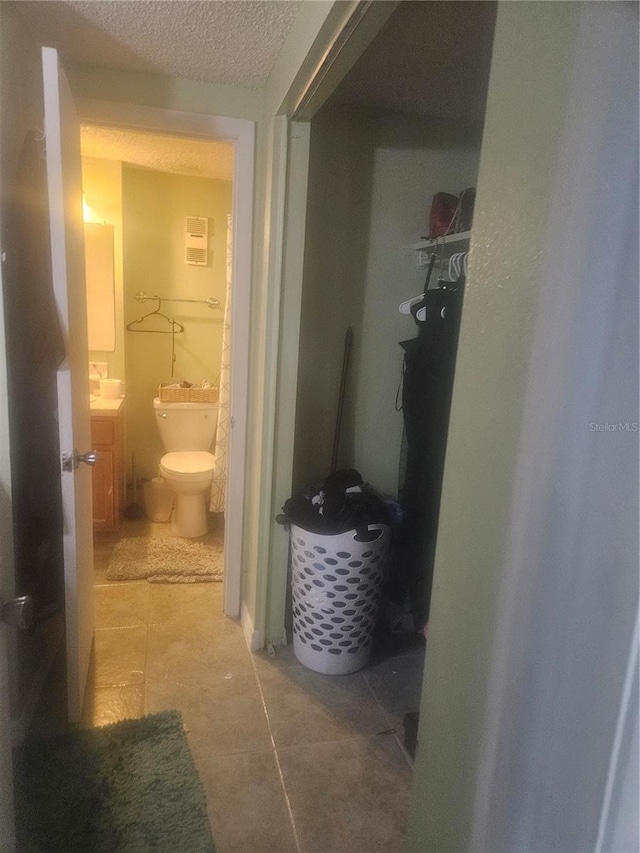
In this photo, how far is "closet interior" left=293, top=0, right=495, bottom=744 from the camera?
2137mm

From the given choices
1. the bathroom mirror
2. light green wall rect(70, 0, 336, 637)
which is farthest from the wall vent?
light green wall rect(70, 0, 336, 637)

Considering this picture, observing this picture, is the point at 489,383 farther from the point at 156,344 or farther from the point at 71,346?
the point at 156,344

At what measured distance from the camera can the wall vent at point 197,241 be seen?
361cm

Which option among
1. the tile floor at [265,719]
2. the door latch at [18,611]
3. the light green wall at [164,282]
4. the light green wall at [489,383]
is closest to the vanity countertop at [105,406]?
the light green wall at [164,282]

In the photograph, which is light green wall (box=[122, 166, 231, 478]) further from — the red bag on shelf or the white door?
the red bag on shelf

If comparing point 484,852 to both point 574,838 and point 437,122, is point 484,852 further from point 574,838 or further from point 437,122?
point 437,122

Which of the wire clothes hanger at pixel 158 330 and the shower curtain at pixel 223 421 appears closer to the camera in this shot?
the shower curtain at pixel 223 421

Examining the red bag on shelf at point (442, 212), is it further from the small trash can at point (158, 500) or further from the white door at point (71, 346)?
the small trash can at point (158, 500)

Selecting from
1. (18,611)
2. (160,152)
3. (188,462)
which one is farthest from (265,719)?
(160,152)

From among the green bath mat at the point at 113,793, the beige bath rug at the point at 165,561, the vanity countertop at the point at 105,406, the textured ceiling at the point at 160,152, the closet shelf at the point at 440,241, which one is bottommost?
the beige bath rug at the point at 165,561

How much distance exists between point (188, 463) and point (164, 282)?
1.32 metres

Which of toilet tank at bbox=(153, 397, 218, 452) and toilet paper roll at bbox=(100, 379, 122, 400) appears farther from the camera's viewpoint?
toilet tank at bbox=(153, 397, 218, 452)

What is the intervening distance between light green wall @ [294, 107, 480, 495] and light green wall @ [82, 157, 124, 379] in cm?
177

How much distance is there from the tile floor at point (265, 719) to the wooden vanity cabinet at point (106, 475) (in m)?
0.66
